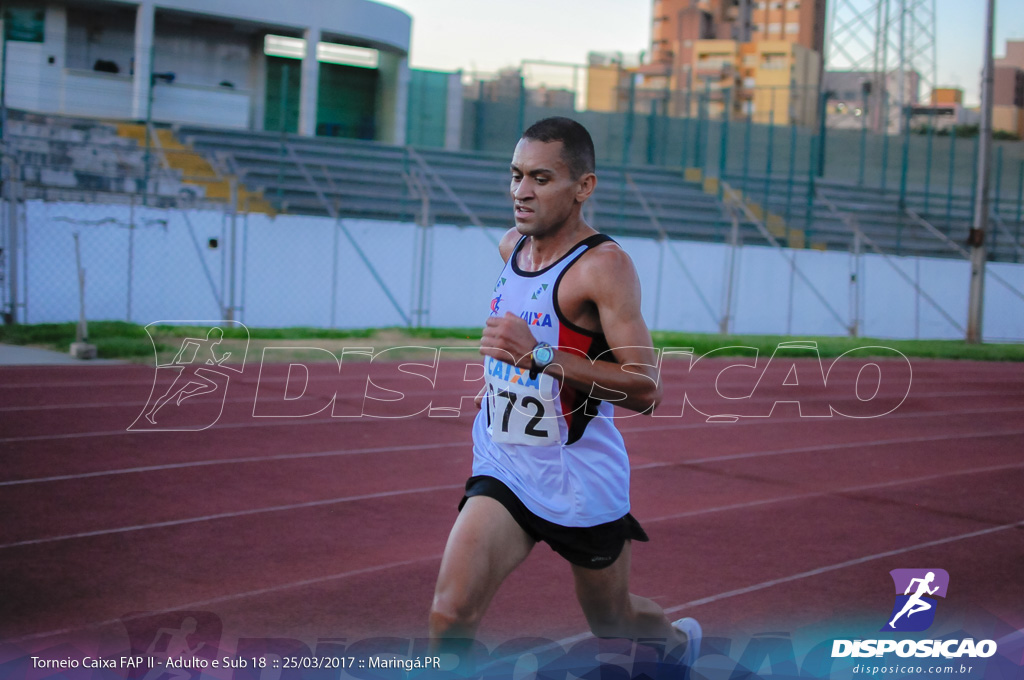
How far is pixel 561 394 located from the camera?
2.89 meters

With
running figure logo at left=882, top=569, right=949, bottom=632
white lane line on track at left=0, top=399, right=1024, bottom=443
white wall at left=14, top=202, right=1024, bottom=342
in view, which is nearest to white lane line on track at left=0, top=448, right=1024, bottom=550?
running figure logo at left=882, top=569, right=949, bottom=632

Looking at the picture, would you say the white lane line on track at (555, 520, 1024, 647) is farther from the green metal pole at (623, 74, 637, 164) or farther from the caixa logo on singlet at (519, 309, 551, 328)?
the green metal pole at (623, 74, 637, 164)

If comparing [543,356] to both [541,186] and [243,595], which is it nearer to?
[541,186]

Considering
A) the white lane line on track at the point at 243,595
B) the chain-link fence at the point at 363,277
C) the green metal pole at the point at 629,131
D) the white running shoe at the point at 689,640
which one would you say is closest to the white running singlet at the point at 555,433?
the white running shoe at the point at 689,640

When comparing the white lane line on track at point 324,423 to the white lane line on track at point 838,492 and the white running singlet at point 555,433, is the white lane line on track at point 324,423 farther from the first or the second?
the white running singlet at point 555,433

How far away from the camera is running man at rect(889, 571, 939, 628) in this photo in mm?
4473

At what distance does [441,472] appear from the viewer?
23.0ft

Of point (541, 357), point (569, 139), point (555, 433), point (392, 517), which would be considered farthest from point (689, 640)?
point (392, 517)

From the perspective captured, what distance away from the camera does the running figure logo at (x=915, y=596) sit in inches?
171

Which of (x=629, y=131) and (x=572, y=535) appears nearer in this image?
(x=572, y=535)

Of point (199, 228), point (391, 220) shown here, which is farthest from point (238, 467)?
point (391, 220)

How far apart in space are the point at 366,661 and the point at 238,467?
345cm

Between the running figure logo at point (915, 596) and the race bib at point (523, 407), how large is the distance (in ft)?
7.19

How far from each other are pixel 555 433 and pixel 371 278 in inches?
549
